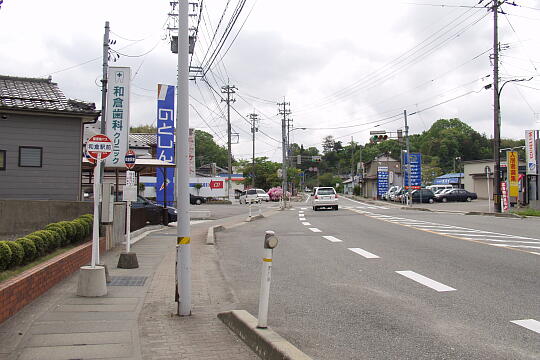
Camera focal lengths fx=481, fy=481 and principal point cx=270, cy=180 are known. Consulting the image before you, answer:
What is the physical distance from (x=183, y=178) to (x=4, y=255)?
8.99 ft

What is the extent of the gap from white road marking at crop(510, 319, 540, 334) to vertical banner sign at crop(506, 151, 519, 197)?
28176mm

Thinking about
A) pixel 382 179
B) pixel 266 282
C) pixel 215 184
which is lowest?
pixel 266 282

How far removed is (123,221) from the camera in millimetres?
14930

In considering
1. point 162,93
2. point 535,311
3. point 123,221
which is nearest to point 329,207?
point 162,93

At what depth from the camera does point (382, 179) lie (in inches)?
2478

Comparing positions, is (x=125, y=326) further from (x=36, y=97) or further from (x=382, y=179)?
(x=382, y=179)

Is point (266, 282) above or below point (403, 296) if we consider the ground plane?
above

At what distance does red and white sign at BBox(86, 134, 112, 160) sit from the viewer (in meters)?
8.32

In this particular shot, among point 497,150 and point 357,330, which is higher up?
point 497,150

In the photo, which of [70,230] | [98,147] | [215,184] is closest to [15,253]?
[98,147]

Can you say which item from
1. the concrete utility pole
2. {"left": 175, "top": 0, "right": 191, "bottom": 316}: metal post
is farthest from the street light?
{"left": 175, "top": 0, "right": 191, "bottom": 316}: metal post

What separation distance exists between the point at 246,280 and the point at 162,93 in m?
13.8

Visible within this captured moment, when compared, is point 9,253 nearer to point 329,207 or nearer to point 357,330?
point 357,330

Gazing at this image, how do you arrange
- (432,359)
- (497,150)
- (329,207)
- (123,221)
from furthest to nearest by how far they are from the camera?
(329,207)
(497,150)
(123,221)
(432,359)
